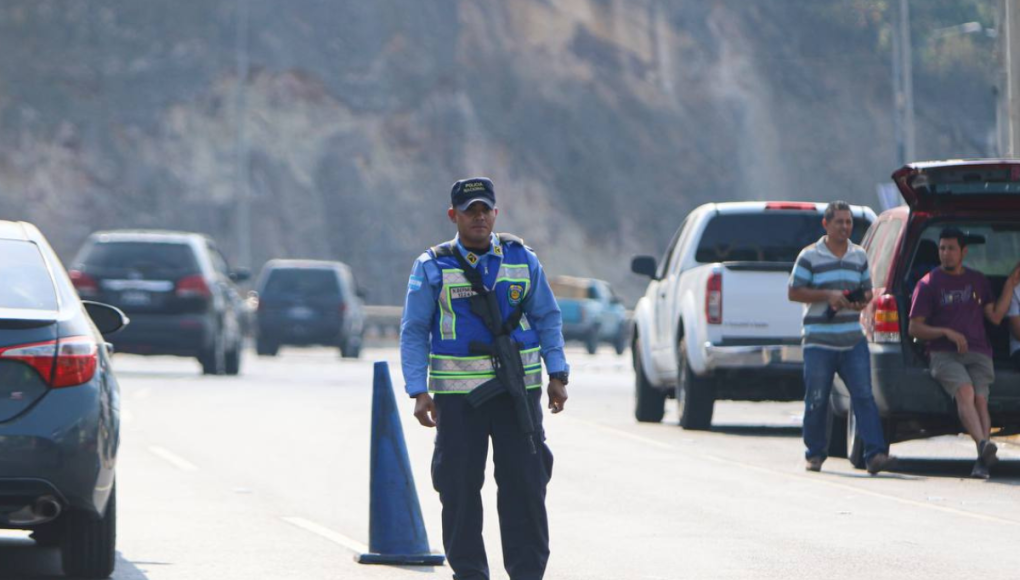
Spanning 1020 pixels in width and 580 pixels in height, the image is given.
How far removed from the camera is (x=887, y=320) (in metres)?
14.6

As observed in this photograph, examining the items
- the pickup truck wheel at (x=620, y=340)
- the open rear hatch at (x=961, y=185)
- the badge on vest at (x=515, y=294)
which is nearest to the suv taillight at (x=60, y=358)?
the badge on vest at (x=515, y=294)

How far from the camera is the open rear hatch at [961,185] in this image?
14289 millimetres

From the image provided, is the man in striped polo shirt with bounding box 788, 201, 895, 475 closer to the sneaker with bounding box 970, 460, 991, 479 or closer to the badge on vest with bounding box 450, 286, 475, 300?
the sneaker with bounding box 970, 460, 991, 479

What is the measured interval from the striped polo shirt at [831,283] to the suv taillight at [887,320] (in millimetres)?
156

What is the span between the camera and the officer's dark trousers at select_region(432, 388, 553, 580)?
26.2ft

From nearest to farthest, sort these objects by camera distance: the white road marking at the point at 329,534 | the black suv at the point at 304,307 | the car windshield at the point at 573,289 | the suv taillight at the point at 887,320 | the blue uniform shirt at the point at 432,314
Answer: the blue uniform shirt at the point at 432,314 → the white road marking at the point at 329,534 → the suv taillight at the point at 887,320 → the black suv at the point at 304,307 → the car windshield at the point at 573,289

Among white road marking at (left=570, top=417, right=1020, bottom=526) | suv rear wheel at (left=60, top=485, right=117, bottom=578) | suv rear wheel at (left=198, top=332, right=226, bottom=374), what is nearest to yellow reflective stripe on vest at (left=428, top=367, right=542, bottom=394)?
suv rear wheel at (left=60, top=485, right=117, bottom=578)

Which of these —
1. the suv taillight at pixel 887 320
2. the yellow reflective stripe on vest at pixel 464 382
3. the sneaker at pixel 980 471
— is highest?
the yellow reflective stripe on vest at pixel 464 382

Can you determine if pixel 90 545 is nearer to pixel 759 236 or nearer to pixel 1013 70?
pixel 759 236

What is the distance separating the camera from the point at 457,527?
8031 millimetres


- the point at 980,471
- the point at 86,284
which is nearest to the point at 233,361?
the point at 86,284

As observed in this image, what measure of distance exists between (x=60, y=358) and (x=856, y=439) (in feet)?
25.8

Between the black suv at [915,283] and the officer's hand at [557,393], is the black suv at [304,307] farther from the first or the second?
the officer's hand at [557,393]

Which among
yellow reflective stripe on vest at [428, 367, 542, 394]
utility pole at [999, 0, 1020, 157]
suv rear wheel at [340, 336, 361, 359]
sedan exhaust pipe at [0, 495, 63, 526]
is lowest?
suv rear wheel at [340, 336, 361, 359]
